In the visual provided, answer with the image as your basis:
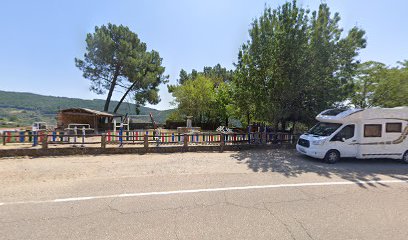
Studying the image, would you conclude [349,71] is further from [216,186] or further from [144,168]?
[144,168]

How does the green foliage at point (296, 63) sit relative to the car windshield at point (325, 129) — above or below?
above

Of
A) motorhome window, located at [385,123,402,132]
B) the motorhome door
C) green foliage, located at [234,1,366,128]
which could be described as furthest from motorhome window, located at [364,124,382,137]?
green foliage, located at [234,1,366,128]

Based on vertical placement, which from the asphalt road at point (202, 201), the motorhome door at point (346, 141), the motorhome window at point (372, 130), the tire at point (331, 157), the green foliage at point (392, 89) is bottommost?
the asphalt road at point (202, 201)

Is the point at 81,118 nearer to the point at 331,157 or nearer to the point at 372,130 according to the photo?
the point at 331,157

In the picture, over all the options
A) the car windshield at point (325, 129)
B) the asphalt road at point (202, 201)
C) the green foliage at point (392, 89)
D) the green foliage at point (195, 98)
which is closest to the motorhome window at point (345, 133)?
the car windshield at point (325, 129)

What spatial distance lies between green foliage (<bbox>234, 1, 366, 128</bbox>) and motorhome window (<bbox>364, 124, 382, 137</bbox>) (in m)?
3.59

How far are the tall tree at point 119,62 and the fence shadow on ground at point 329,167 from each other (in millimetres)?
21712

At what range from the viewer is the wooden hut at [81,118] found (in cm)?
2092

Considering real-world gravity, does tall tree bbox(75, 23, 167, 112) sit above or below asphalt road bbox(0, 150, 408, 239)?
above

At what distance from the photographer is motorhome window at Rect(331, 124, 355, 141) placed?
8.91 m

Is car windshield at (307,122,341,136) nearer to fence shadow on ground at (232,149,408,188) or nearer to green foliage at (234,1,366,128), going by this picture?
fence shadow on ground at (232,149,408,188)

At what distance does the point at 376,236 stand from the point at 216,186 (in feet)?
11.2

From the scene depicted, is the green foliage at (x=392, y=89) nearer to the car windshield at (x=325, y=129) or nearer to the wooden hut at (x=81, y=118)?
the car windshield at (x=325, y=129)

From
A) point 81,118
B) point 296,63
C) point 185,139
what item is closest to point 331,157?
point 296,63
